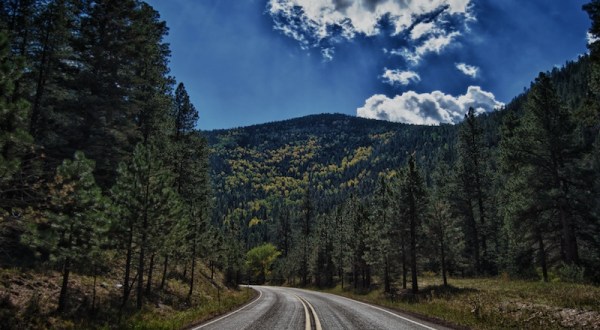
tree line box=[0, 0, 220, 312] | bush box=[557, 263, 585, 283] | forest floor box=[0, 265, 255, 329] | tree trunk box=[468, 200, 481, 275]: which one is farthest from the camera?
tree trunk box=[468, 200, 481, 275]

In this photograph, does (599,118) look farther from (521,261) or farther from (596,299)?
(521,261)

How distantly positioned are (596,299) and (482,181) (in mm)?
33552

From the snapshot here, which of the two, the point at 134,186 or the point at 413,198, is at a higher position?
the point at 413,198

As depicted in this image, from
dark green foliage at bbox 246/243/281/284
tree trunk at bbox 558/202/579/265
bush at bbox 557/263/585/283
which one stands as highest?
tree trunk at bbox 558/202/579/265

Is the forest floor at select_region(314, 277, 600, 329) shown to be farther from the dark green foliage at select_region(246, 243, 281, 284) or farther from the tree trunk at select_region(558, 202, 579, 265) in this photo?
the dark green foliage at select_region(246, 243, 281, 284)

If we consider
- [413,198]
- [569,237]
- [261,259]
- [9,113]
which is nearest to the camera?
[9,113]

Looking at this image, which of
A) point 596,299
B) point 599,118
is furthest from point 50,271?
point 599,118

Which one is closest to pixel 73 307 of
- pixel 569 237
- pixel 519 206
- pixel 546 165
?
pixel 519 206

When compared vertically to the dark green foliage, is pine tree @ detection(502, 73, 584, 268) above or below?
above

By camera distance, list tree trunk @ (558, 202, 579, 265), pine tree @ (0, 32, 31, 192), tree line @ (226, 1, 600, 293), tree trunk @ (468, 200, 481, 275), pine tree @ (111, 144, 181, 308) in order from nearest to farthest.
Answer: pine tree @ (0, 32, 31, 192), pine tree @ (111, 144, 181, 308), tree trunk @ (558, 202, 579, 265), tree line @ (226, 1, 600, 293), tree trunk @ (468, 200, 481, 275)

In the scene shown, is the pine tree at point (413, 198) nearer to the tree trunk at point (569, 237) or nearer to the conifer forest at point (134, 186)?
the conifer forest at point (134, 186)

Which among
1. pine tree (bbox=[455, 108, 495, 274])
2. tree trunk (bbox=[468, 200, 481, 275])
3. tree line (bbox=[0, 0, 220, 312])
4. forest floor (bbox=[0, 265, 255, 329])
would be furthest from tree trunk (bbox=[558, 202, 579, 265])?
tree line (bbox=[0, 0, 220, 312])

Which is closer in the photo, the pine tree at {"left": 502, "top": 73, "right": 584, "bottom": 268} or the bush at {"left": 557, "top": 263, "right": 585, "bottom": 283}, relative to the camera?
the bush at {"left": 557, "top": 263, "right": 585, "bottom": 283}

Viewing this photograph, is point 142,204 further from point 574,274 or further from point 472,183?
point 472,183
